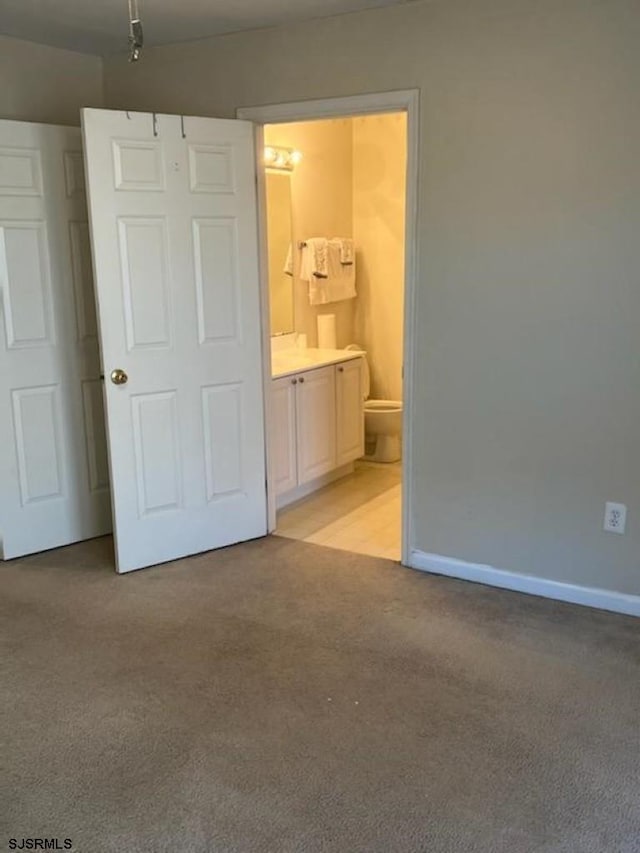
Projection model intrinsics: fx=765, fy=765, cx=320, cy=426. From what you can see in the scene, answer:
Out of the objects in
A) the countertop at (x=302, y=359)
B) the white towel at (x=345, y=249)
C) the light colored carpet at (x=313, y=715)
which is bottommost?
the light colored carpet at (x=313, y=715)

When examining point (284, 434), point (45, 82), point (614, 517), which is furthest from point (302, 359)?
point (614, 517)

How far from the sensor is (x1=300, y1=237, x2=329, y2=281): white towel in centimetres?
510

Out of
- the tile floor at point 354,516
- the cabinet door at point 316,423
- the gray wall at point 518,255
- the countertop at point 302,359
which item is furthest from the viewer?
the cabinet door at point 316,423

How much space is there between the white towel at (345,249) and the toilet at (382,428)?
64 centimetres

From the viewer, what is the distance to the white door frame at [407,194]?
10.5ft

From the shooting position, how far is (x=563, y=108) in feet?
9.40

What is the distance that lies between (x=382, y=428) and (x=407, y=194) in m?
2.23

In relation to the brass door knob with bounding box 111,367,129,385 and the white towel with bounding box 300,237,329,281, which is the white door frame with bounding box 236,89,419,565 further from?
the white towel with bounding box 300,237,329,281

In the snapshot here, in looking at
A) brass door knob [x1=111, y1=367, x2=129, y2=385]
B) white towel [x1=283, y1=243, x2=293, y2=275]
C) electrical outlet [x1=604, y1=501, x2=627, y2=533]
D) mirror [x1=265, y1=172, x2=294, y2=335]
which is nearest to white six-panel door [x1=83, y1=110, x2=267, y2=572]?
brass door knob [x1=111, y1=367, x2=129, y2=385]

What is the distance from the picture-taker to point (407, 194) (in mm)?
3277

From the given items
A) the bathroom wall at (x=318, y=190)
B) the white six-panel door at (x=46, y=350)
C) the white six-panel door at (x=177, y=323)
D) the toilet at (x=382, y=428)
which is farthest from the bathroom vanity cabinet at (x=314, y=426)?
the white six-panel door at (x=46, y=350)

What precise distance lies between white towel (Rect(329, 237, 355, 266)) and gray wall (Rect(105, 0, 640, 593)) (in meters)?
1.87

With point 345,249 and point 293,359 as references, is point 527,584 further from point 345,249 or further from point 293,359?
point 345,249

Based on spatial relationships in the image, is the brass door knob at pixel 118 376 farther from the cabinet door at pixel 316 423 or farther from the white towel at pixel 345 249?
the white towel at pixel 345 249
